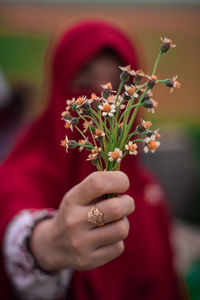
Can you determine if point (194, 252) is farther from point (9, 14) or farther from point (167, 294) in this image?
point (9, 14)

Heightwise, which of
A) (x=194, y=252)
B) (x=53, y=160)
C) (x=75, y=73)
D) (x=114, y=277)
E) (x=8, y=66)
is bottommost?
(x=194, y=252)

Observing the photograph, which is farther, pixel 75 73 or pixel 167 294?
pixel 167 294

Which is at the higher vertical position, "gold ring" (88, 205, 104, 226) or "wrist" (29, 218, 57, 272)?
"gold ring" (88, 205, 104, 226)

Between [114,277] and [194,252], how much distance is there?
146 centimetres

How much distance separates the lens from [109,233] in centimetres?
42

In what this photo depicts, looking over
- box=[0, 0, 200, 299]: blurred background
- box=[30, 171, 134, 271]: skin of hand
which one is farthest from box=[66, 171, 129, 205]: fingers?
box=[0, 0, 200, 299]: blurred background

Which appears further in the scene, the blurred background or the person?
the blurred background

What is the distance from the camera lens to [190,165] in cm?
285

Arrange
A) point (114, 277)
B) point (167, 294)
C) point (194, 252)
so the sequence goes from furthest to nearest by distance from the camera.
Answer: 1. point (194, 252)
2. point (167, 294)
3. point (114, 277)

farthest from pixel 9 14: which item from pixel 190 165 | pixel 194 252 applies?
pixel 194 252

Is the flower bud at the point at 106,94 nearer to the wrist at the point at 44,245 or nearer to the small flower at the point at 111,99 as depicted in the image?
the small flower at the point at 111,99

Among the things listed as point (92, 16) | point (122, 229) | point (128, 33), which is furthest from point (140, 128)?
point (92, 16)

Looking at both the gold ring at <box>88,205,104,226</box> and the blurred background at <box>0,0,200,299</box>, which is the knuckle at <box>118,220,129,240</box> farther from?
→ the blurred background at <box>0,0,200,299</box>

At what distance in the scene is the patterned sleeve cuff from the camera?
0.59m
